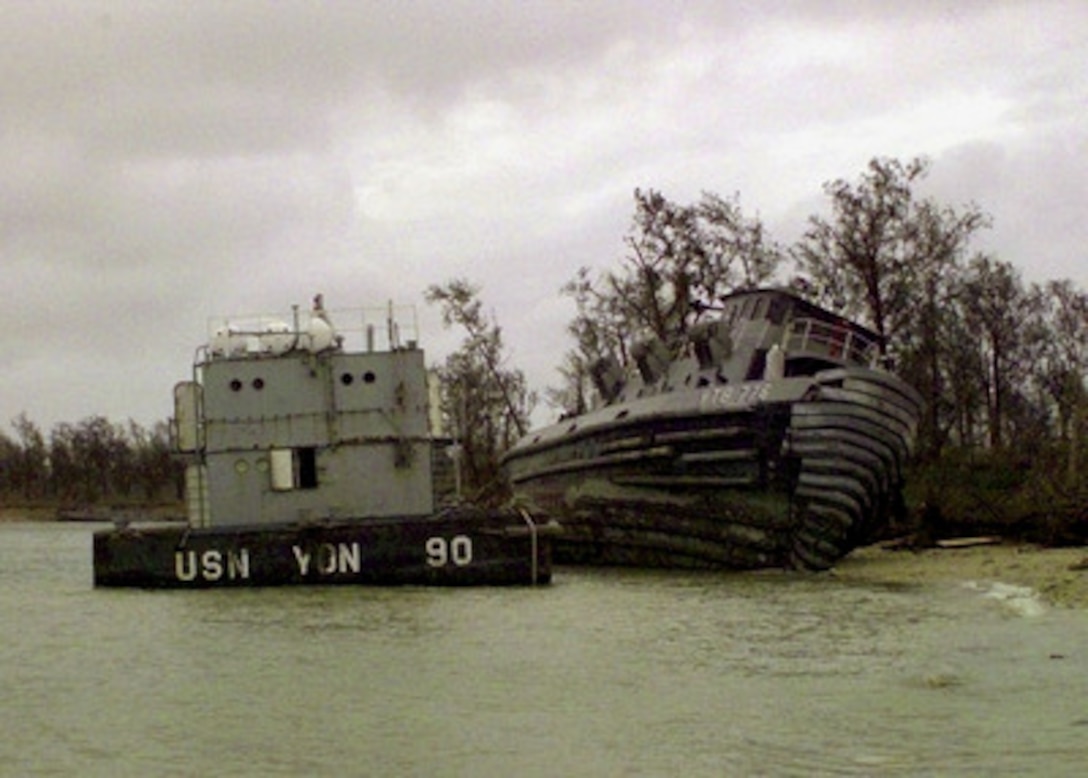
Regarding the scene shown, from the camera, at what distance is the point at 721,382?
3128 centimetres

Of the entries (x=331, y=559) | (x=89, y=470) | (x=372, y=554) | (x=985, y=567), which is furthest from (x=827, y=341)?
(x=89, y=470)

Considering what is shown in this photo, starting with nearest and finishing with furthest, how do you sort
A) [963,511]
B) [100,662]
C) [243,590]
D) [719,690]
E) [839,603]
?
[719,690] < [100,662] < [839,603] < [243,590] < [963,511]

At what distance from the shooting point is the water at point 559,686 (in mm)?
11516

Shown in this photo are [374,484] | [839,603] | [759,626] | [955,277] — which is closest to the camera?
[759,626]

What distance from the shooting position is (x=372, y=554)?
90.7 feet

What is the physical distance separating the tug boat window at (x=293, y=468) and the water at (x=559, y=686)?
16.5ft

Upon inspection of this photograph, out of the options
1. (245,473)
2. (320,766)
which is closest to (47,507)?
(245,473)

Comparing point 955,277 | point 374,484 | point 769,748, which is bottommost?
point 769,748

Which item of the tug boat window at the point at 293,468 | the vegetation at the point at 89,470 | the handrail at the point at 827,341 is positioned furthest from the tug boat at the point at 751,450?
the vegetation at the point at 89,470

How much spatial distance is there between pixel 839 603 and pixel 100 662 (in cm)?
981

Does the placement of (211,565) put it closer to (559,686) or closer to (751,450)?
(751,450)

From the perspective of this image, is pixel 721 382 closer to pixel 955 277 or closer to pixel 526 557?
pixel 526 557

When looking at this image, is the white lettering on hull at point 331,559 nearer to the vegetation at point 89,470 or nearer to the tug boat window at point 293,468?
the tug boat window at point 293,468

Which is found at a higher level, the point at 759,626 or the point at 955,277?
the point at 955,277
